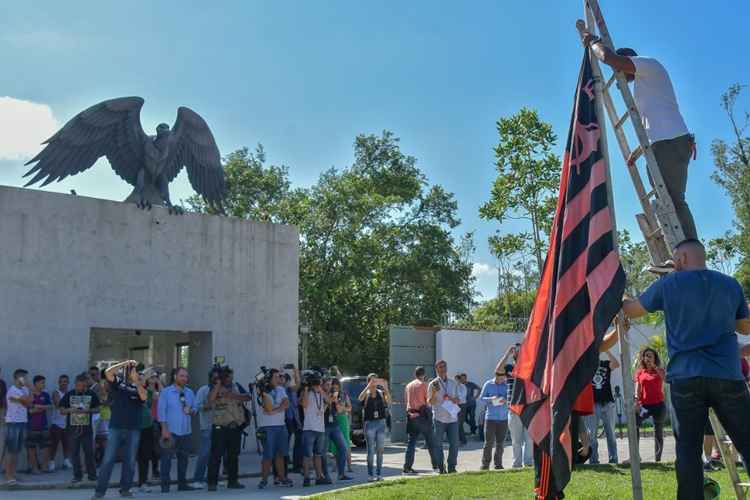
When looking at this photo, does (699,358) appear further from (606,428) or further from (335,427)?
(335,427)

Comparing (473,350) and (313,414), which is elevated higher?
(473,350)

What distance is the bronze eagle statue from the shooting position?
16188 mm

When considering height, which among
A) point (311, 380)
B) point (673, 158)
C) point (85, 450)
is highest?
point (673, 158)

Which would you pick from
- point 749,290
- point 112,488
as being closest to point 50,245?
point 112,488

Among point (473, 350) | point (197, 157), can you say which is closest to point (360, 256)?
point (473, 350)

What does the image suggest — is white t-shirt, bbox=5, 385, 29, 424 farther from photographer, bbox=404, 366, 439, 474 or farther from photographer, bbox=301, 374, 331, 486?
photographer, bbox=404, 366, 439, 474

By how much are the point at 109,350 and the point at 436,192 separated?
2174 cm

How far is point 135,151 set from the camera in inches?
671

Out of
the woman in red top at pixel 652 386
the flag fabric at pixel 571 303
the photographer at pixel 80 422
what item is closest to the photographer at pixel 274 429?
the photographer at pixel 80 422

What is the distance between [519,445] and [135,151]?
9.99 metres

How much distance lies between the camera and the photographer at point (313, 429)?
1305 cm

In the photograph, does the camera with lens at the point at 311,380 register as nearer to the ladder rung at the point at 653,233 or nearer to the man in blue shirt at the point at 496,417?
the man in blue shirt at the point at 496,417

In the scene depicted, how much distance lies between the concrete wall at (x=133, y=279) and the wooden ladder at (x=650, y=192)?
41.4ft

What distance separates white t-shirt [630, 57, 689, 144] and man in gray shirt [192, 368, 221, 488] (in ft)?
29.9
